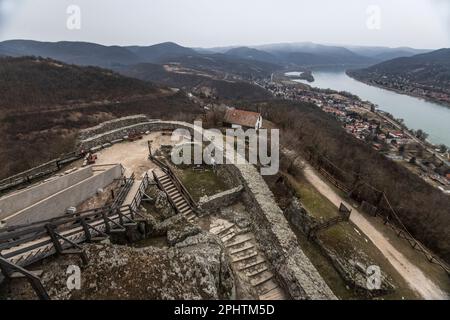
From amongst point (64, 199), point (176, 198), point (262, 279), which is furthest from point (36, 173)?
point (262, 279)

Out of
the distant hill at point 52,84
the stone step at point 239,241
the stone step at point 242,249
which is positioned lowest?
the stone step at point 242,249

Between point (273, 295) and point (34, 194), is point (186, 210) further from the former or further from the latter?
point (34, 194)

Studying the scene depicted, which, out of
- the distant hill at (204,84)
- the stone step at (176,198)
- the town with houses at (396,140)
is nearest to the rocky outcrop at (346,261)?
the stone step at (176,198)

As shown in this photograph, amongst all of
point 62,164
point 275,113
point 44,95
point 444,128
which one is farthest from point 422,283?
point 444,128

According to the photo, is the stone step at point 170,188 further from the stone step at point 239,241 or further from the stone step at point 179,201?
the stone step at point 239,241
